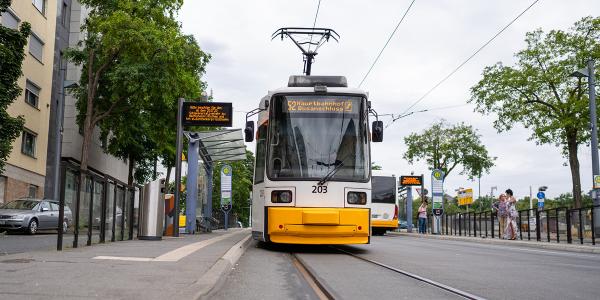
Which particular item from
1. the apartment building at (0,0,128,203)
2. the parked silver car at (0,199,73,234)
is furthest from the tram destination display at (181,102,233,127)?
the apartment building at (0,0,128,203)

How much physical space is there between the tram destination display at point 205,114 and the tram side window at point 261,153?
6.19 metres

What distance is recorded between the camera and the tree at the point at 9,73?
1466cm

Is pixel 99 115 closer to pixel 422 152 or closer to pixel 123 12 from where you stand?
pixel 123 12

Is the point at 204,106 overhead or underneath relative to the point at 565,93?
underneath

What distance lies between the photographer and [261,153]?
42.0 feet

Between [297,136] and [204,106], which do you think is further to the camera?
[204,106]

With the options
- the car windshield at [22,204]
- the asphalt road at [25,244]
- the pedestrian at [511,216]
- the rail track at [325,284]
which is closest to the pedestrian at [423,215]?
the pedestrian at [511,216]

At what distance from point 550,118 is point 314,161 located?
26.5m

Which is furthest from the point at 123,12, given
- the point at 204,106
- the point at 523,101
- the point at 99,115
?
the point at 523,101

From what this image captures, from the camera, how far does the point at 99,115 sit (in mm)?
30406

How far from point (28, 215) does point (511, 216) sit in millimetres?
17538

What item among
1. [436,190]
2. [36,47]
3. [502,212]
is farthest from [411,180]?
[36,47]

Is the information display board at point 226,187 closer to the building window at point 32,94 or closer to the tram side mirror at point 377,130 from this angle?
the building window at point 32,94

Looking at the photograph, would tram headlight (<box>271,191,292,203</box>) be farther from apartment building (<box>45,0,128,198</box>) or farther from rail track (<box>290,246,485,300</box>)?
apartment building (<box>45,0,128,198</box>)
